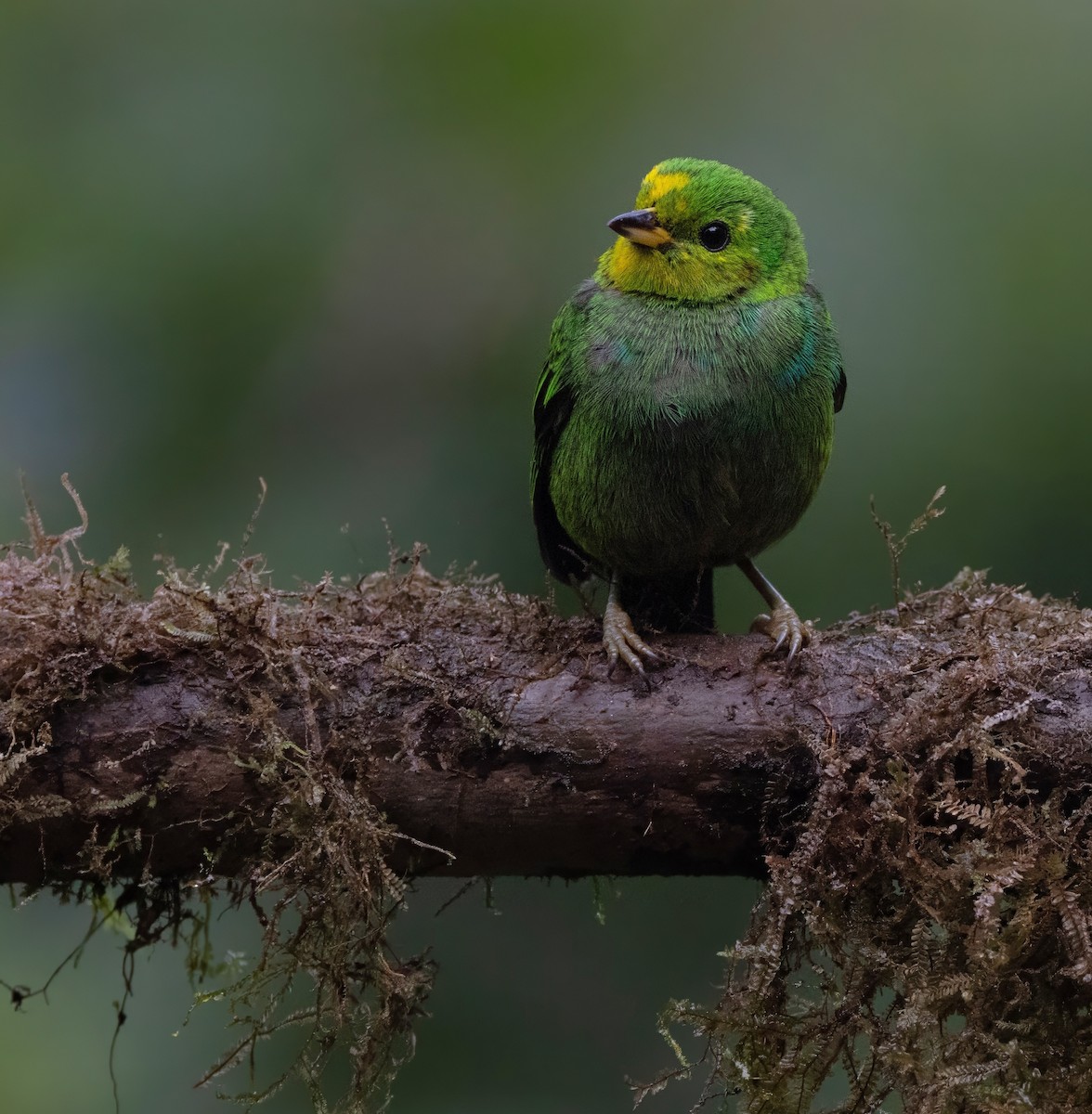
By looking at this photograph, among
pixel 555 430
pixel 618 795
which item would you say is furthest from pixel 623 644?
pixel 555 430

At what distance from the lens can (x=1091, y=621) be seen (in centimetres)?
231

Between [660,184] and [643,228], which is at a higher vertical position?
[660,184]

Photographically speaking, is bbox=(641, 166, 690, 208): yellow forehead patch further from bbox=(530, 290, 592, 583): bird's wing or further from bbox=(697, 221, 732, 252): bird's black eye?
bbox=(530, 290, 592, 583): bird's wing

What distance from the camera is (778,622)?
9.04 ft

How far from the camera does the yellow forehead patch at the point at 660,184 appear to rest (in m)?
2.88

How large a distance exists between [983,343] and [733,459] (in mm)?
1607

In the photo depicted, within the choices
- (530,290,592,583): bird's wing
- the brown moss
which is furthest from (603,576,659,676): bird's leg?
(530,290,592,583): bird's wing

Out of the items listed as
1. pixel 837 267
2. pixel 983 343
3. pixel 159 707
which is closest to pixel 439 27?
pixel 837 267

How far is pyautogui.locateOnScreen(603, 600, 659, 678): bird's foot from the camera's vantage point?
243cm

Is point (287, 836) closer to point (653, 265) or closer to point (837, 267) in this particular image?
point (653, 265)

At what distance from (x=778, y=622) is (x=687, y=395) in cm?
58

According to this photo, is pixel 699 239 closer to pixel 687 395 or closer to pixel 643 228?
pixel 643 228

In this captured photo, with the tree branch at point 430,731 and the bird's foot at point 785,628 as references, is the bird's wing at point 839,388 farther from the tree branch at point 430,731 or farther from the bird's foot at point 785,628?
the tree branch at point 430,731

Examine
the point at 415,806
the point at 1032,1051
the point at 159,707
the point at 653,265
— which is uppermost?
the point at 653,265
